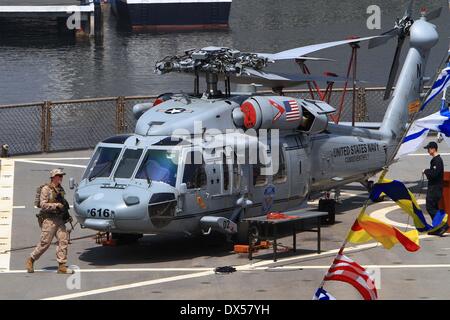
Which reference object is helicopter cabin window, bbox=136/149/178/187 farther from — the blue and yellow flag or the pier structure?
the pier structure

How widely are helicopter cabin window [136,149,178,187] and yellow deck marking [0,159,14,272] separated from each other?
3.41 m

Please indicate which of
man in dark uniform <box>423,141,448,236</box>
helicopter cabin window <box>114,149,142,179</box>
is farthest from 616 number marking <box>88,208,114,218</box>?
man in dark uniform <box>423,141,448,236</box>

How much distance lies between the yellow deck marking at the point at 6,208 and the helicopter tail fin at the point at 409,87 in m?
9.60

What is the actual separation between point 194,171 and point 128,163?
138 centimetres

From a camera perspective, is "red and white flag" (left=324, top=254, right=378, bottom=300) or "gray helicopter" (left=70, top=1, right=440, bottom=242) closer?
"red and white flag" (left=324, top=254, right=378, bottom=300)

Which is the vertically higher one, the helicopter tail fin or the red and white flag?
the helicopter tail fin

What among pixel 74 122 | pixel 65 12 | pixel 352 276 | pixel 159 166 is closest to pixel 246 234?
pixel 159 166

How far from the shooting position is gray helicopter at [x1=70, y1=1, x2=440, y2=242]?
2195cm

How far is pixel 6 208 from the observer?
27.6 meters

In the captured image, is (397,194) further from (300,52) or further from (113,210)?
(300,52)

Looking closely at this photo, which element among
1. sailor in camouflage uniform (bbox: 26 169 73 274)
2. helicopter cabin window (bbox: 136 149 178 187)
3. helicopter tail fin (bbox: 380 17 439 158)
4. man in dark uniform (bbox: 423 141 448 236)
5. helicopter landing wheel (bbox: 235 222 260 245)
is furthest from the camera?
helicopter tail fin (bbox: 380 17 439 158)

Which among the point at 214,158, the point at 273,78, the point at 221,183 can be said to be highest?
the point at 273,78

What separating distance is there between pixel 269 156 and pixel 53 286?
582 cm
